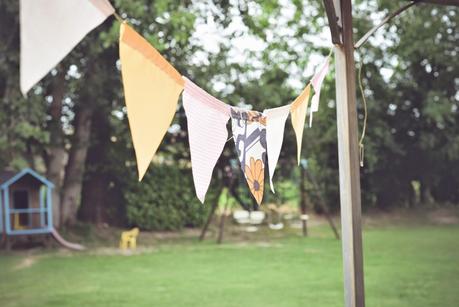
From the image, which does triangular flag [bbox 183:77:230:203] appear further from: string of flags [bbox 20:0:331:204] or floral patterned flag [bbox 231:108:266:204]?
floral patterned flag [bbox 231:108:266:204]

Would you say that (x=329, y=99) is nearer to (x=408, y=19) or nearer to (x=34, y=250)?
(x=408, y=19)

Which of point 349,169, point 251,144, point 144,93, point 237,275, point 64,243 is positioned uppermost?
point 144,93

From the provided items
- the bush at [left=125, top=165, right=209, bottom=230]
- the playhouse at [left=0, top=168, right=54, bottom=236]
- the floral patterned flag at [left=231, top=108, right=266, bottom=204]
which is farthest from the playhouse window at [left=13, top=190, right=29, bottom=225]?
the floral patterned flag at [left=231, top=108, right=266, bottom=204]

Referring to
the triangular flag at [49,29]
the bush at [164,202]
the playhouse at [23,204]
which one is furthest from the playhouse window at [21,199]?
the triangular flag at [49,29]

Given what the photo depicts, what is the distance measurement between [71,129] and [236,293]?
491cm

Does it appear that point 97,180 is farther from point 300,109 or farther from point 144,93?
point 144,93

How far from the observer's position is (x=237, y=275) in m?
5.05

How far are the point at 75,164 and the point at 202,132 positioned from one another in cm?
647

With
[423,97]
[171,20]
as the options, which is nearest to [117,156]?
[171,20]

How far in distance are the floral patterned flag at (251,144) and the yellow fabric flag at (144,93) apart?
645 millimetres

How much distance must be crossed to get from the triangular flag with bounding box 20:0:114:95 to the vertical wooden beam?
130 centimetres

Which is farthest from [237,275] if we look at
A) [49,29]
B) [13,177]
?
[49,29]

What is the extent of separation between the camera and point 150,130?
156 cm

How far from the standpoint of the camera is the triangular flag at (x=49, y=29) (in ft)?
4.05
